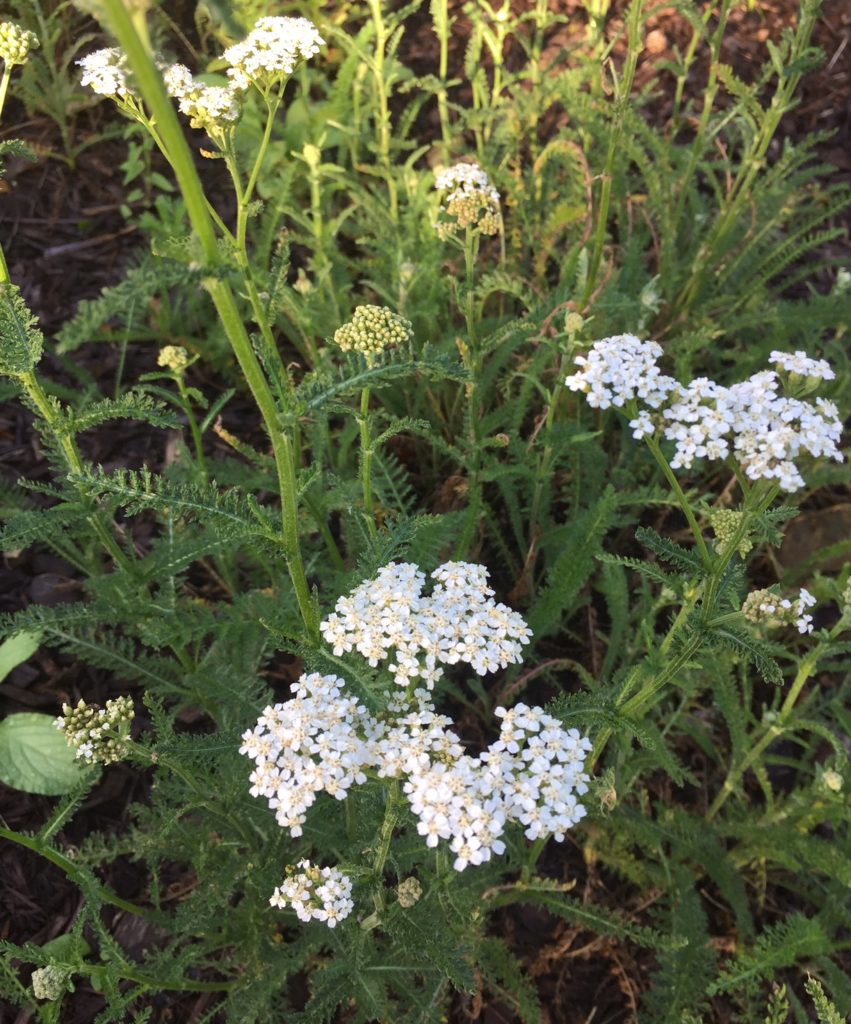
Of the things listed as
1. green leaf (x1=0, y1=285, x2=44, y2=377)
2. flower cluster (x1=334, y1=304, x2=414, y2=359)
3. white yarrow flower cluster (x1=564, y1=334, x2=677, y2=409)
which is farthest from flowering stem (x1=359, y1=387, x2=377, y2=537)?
green leaf (x1=0, y1=285, x2=44, y2=377)

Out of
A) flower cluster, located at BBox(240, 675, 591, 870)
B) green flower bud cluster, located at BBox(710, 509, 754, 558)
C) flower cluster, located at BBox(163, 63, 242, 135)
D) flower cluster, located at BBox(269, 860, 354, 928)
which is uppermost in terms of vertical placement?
flower cluster, located at BBox(163, 63, 242, 135)

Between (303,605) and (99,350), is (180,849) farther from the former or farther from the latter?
(99,350)

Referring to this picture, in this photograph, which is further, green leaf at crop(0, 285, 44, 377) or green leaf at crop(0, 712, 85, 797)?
green leaf at crop(0, 712, 85, 797)

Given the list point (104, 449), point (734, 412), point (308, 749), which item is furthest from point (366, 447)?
point (104, 449)

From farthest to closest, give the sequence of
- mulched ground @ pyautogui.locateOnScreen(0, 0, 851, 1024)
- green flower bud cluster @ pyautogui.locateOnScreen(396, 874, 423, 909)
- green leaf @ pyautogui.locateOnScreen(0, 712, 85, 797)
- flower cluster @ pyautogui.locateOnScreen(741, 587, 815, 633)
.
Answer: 1. mulched ground @ pyautogui.locateOnScreen(0, 0, 851, 1024)
2. green leaf @ pyautogui.locateOnScreen(0, 712, 85, 797)
3. flower cluster @ pyautogui.locateOnScreen(741, 587, 815, 633)
4. green flower bud cluster @ pyautogui.locateOnScreen(396, 874, 423, 909)

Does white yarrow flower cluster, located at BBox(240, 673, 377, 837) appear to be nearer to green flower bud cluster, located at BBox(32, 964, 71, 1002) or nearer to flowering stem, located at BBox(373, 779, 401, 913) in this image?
flowering stem, located at BBox(373, 779, 401, 913)

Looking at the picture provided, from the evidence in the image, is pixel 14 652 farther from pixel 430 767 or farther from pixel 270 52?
pixel 270 52
